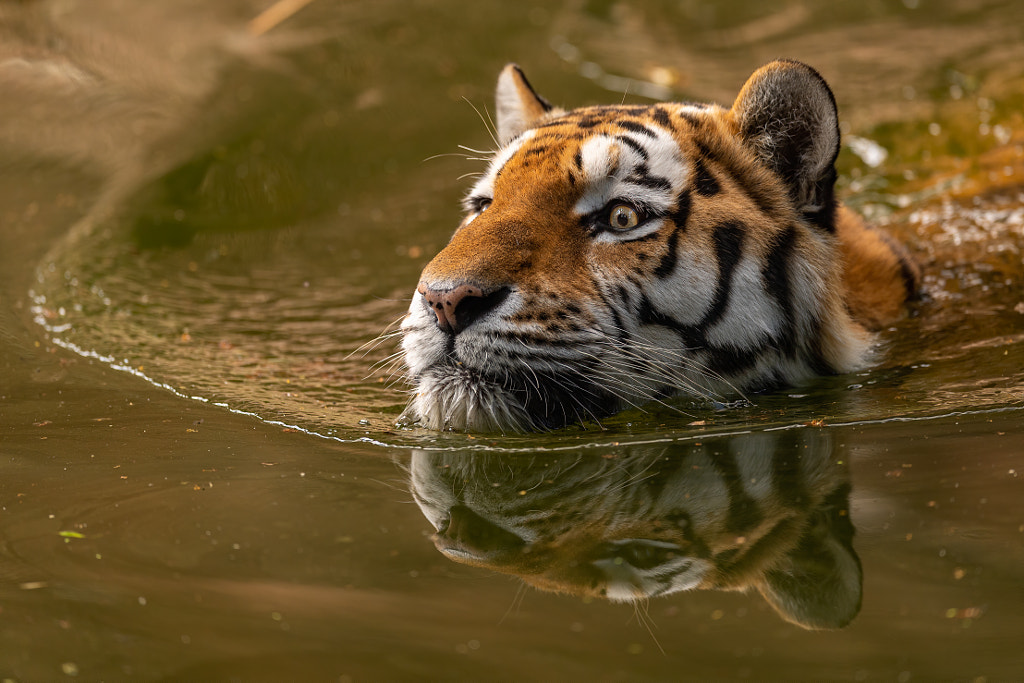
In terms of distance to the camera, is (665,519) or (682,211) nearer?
(665,519)

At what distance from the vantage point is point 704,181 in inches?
94.5

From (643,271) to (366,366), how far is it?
1.09 m

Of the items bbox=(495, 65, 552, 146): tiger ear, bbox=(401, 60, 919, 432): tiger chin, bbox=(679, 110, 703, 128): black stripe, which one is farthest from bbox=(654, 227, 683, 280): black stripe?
bbox=(495, 65, 552, 146): tiger ear

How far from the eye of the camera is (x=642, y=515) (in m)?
1.75

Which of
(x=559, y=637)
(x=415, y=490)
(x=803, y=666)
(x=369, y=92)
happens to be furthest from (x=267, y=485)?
(x=369, y=92)

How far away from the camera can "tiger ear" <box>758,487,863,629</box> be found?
4.49 ft

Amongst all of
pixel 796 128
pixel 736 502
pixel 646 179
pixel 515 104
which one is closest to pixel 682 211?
pixel 646 179

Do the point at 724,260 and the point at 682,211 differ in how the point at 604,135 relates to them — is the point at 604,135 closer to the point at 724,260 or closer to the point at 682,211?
the point at 682,211

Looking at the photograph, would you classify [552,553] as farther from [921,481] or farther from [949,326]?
[949,326]

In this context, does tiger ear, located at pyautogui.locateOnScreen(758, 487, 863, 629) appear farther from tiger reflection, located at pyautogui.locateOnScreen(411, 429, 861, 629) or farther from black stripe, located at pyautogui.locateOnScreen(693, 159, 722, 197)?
black stripe, located at pyautogui.locateOnScreen(693, 159, 722, 197)

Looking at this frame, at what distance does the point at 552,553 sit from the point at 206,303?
8.14 feet

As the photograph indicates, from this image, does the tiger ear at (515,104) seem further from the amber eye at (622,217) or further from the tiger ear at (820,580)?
the tiger ear at (820,580)

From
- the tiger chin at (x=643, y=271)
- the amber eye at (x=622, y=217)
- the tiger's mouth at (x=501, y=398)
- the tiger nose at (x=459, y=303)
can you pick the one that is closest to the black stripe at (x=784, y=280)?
the tiger chin at (x=643, y=271)

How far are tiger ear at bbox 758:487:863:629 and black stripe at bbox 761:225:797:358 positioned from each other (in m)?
0.82
